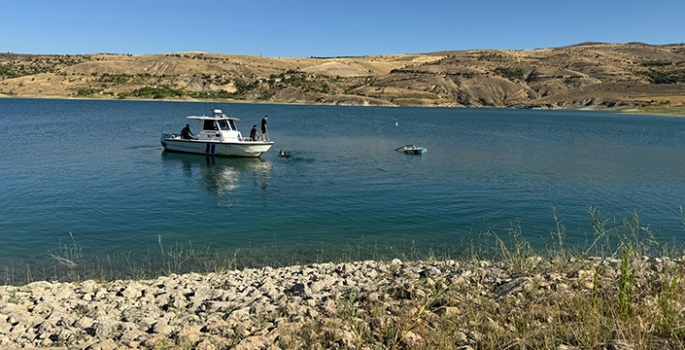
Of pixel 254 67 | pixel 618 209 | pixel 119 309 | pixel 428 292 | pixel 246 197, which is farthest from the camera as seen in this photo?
pixel 254 67

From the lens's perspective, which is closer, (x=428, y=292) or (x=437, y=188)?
(x=428, y=292)

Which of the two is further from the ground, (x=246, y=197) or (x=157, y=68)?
(x=157, y=68)

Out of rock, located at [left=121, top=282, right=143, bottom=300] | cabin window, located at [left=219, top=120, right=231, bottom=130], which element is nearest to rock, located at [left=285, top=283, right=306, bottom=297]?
rock, located at [left=121, top=282, right=143, bottom=300]

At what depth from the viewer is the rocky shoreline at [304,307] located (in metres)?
6.25

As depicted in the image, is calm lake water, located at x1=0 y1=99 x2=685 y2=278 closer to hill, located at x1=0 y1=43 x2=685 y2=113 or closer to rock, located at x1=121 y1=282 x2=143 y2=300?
rock, located at x1=121 y1=282 x2=143 y2=300

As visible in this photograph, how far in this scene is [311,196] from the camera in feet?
69.8

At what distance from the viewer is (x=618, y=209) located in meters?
19.6

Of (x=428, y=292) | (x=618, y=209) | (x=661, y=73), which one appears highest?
(x=661, y=73)

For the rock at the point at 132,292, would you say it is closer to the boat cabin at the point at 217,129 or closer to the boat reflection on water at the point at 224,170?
the boat reflection on water at the point at 224,170

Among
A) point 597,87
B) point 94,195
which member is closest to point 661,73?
point 597,87

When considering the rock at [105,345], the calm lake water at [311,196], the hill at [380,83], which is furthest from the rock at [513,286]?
the hill at [380,83]

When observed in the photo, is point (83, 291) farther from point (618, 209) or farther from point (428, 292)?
point (618, 209)

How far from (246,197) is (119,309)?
13.1 meters

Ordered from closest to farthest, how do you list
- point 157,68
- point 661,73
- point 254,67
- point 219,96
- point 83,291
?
point 83,291 < point 219,96 < point 661,73 < point 157,68 < point 254,67
